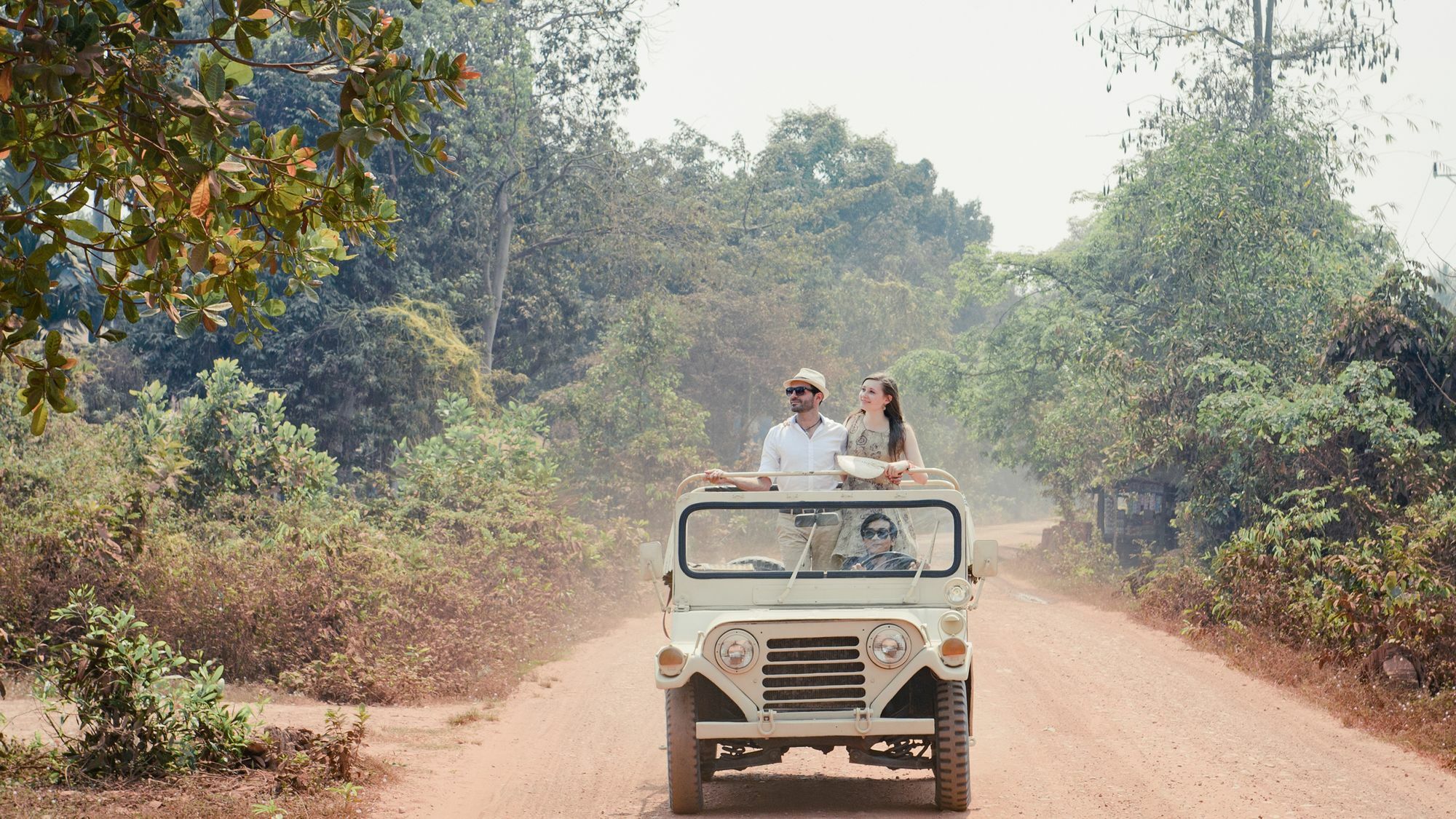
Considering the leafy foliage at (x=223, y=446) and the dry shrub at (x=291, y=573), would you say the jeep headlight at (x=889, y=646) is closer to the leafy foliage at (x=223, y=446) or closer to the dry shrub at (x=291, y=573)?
the dry shrub at (x=291, y=573)

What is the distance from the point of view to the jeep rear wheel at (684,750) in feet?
→ 20.3

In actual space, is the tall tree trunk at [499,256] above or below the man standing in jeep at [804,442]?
above

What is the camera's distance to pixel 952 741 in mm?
6160

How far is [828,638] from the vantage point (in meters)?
6.23

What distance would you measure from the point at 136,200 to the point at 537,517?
11.8m

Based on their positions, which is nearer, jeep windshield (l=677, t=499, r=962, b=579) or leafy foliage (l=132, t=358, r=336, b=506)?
jeep windshield (l=677, t=499, r=962, b=579)

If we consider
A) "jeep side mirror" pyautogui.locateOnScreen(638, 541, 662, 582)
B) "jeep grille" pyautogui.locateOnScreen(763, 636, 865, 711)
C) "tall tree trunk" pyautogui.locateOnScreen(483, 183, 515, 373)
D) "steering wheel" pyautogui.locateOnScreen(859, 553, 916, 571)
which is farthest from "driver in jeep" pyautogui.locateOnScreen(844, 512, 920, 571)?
"tall tree trunk" pyautogui.locateOnScreen(483, 183, 515, 373)

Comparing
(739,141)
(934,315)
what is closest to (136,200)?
(739,141)

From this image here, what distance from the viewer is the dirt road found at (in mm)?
6789

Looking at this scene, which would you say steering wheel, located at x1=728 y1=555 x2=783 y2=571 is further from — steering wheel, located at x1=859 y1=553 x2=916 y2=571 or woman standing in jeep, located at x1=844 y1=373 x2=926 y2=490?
woman standing in jeep, located at x1=844 y1=373 x2=926 y2=490

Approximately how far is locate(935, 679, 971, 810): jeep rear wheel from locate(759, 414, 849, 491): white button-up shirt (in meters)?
1.68

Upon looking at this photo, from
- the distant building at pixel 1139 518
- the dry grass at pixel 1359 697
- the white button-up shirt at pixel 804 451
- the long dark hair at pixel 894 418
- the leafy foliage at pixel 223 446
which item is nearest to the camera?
the long dark hair at pixel 894 418

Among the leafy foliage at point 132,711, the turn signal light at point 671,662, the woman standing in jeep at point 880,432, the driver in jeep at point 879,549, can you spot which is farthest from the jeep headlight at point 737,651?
the leafy foliage at point 132,711

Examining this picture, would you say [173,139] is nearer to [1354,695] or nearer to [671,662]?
[671,662]
